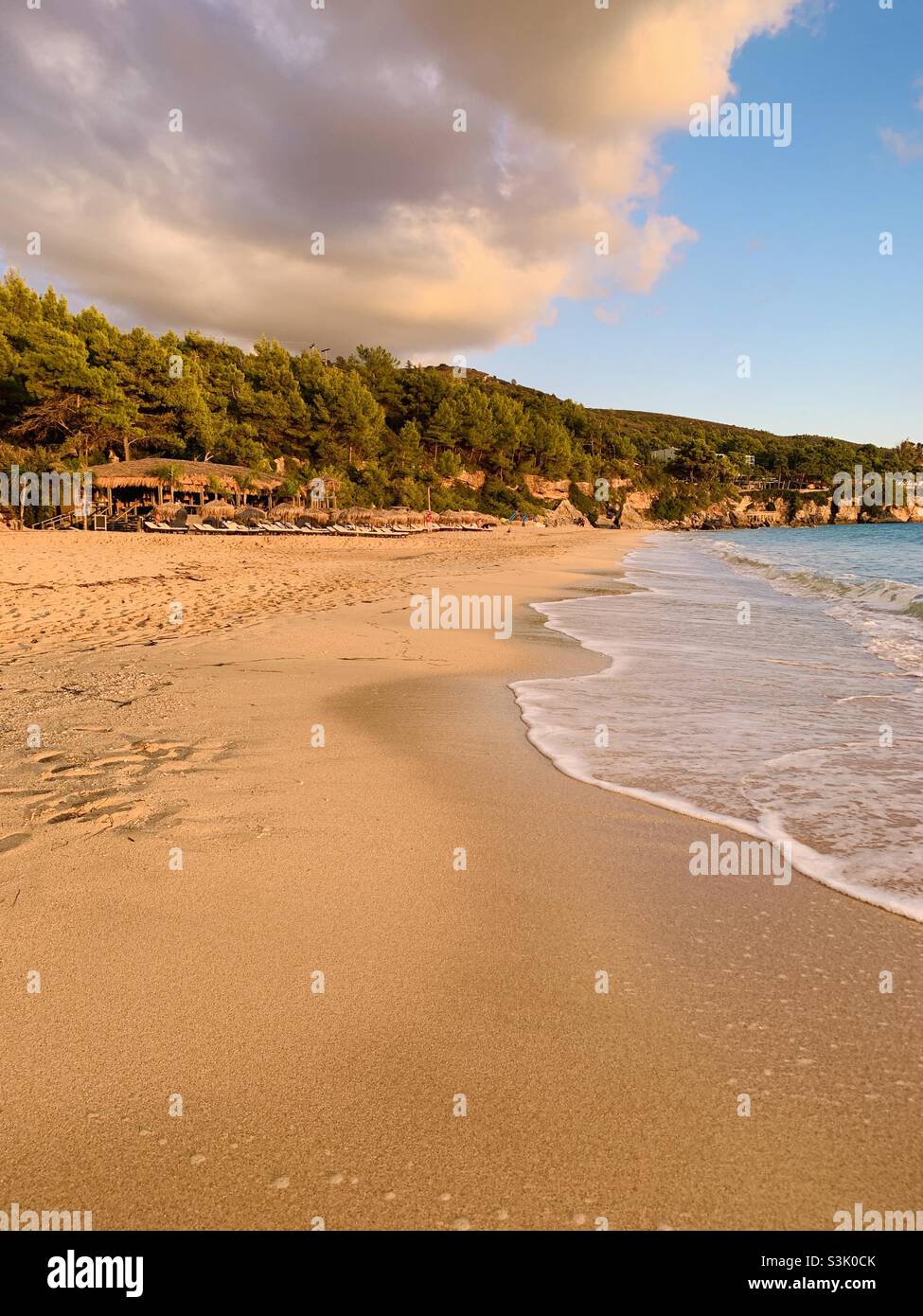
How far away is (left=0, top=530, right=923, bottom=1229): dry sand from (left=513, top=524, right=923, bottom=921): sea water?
33 cm

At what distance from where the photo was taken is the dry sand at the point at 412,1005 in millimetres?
1527

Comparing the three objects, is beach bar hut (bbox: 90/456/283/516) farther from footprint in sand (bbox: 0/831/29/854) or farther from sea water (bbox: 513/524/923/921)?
footprint in sand (bbox: 0/831/29/854)

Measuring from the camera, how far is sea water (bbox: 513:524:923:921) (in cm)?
340

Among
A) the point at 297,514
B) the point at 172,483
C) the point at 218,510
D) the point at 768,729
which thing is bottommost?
the point at 768,729

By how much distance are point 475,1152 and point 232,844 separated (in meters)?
1.89

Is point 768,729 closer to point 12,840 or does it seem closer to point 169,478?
point 12,840

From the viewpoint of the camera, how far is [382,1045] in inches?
76.5

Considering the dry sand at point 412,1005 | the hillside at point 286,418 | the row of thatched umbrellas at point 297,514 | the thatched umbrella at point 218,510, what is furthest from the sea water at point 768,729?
the hillside at point 286,418

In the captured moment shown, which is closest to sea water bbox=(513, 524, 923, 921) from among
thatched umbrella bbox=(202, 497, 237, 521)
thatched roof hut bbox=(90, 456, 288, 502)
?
thatched umbrella bbox=(202, 497, 237, 521)

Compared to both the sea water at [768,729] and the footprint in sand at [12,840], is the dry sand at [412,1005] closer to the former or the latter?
the footprint in sand at [12,840]

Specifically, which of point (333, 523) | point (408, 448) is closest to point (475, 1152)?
point (333, 523)

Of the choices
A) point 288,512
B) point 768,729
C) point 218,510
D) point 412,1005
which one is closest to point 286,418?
point 288,512

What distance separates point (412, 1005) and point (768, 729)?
396 cm

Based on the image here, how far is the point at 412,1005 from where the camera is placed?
6.95 feet
